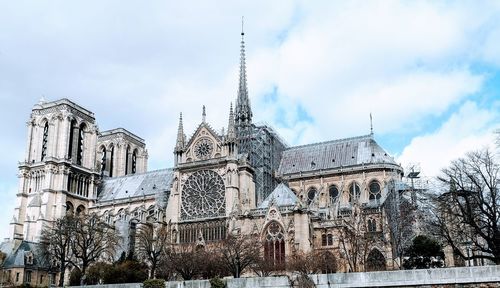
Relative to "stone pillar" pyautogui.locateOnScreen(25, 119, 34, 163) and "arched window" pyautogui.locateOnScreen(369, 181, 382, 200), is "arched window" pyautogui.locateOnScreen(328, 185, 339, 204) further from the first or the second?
"stone pillar" pyautogui.locateOnScreen(25, 119, 34, 163)

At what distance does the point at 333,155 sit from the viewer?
229 ft

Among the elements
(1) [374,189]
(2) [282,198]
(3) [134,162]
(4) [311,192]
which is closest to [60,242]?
(2) [282,198]

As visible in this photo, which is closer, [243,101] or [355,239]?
[355,239]

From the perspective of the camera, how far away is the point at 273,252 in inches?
1966

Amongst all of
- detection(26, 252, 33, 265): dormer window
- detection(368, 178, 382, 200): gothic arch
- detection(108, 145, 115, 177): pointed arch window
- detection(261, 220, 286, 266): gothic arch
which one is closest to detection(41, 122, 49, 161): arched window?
detection(108, 145, 115, 177): pointed arch window

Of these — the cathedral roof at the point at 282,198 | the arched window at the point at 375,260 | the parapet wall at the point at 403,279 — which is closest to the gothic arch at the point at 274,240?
the cathedral roof at the point at 282,198

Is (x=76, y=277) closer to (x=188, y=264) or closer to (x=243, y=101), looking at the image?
(x=188, y=264)

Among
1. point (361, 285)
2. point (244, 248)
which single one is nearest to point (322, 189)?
point (244, 248)

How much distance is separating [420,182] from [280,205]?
15288mm

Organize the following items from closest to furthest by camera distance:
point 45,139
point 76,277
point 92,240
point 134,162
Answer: point 76,277
point 92,240
point 45,139
point 134,162

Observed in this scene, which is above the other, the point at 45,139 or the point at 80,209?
the point at 45,139

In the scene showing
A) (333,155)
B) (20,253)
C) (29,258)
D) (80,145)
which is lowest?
(29,258)

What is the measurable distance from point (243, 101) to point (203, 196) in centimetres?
1710

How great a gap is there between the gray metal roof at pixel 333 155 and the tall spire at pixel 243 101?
24.4 ft
